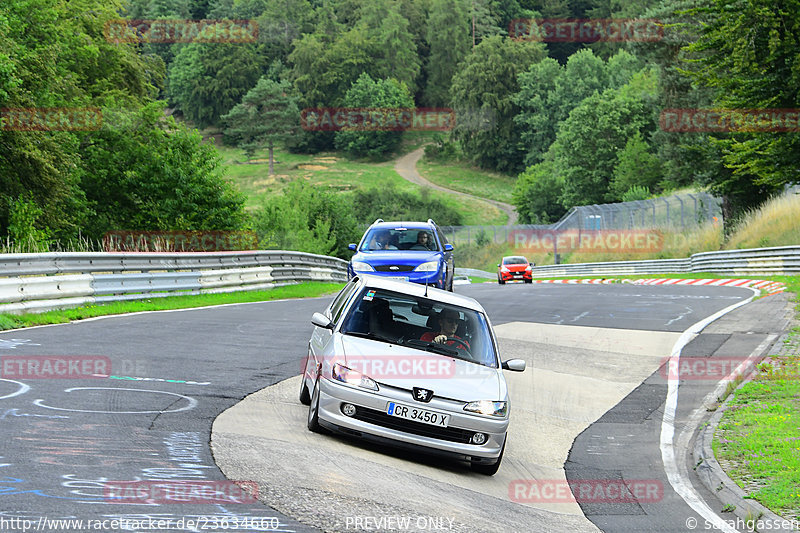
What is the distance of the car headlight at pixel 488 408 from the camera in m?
8.47

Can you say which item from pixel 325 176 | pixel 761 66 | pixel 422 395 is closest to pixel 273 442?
pixel 422 395

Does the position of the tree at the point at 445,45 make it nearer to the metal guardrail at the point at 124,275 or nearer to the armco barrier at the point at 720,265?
the armco barrier at the point at 720,265

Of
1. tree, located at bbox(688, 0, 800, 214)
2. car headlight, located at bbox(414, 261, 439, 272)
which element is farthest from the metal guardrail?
tree, located at bbox(688, 0, 800, 214)

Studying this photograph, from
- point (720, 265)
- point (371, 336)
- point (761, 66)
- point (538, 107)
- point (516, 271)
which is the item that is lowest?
point (516, 271)

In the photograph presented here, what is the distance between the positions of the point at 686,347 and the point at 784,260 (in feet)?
61.9

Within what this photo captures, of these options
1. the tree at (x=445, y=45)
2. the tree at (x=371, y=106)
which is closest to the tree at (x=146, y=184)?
the tree at (x=371, y=106)

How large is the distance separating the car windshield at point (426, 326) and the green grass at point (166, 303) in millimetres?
7791

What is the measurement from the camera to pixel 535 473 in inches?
363

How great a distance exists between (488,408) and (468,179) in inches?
5290

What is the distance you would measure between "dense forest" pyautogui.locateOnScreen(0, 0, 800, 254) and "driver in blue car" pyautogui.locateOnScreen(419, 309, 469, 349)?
16006 millimetres

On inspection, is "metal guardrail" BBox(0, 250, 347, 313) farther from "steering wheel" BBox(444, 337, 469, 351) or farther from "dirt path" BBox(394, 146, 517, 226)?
"dirt path" BBox(394, 146, 517, 226)

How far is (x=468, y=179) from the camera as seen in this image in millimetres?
141750

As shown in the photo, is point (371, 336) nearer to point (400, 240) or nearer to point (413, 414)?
point (413, 414)

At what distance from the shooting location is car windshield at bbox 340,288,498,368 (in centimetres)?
932
